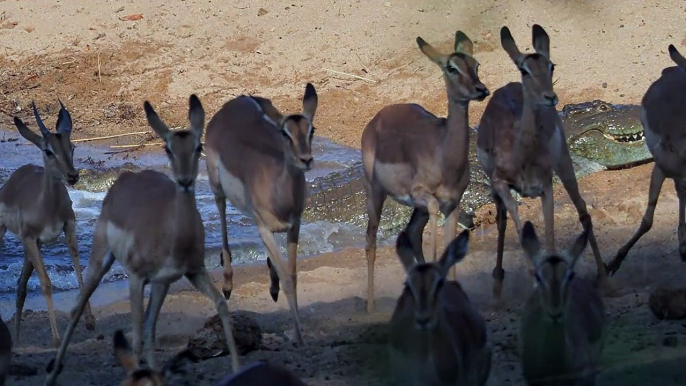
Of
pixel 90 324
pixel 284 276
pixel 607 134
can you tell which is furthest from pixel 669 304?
pixel 607 134

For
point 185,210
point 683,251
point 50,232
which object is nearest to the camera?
point 185,210

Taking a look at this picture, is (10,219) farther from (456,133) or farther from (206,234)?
(456,133)

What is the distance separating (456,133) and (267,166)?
147 centimetres

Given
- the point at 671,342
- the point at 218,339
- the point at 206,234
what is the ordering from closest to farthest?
the point at 671,342 < the point at 218,339 < the point at 206,234

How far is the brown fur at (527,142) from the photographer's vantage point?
27.0 ft

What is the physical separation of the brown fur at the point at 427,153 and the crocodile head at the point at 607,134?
17.0 feet

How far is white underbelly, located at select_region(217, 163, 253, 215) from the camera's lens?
364 inches

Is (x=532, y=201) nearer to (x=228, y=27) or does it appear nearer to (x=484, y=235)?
(x=484, y=235)

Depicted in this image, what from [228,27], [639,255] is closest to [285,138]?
[639,255]

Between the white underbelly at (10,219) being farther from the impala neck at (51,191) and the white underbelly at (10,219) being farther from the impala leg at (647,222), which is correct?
the impala leg at (647,222)

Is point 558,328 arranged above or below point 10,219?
below

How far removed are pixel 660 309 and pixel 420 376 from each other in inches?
91.2

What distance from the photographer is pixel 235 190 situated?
941cm

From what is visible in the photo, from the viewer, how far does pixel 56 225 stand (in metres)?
9.45
